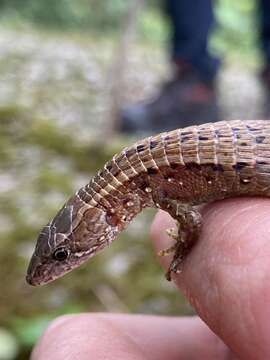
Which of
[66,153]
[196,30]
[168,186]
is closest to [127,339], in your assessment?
[168,186]

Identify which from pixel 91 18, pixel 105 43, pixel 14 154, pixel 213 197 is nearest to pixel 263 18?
pixel 14 154

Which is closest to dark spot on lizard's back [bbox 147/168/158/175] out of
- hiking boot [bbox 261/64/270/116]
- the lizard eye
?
the lizard eye

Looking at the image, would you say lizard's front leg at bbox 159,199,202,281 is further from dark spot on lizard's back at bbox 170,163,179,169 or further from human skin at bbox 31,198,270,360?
dark spot on lizard's back at bbox 170,163,179,169

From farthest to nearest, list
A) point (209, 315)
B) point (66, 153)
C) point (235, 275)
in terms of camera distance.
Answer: point (66, 153) < point (209, 315) < point (235, 275)

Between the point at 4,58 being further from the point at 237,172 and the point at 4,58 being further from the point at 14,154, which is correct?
the point at 237,172

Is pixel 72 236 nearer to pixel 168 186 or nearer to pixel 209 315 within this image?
pixel 168 186

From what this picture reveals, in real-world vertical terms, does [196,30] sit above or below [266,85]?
above
